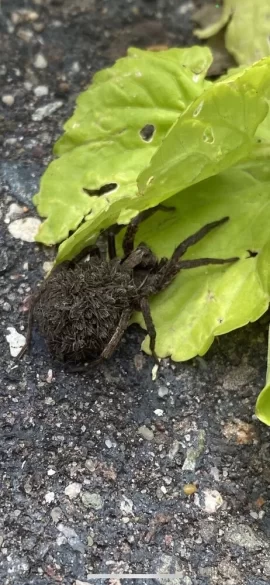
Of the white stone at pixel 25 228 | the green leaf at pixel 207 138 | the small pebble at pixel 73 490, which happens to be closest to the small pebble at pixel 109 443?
the small pebble at pixel 73 490

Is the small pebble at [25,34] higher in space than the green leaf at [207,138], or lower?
lower

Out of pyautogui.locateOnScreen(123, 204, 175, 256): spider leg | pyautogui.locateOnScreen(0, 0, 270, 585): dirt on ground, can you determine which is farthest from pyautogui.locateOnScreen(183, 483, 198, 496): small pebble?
pyautogui.locateOnScreen(123, 204, 175, 256): spider leg

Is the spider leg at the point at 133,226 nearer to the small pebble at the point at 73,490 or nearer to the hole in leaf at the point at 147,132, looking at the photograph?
the hole in leaf at the point at 147,132

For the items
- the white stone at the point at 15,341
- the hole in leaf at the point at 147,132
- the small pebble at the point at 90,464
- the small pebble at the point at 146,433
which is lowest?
the small pebble at the point at 90,464

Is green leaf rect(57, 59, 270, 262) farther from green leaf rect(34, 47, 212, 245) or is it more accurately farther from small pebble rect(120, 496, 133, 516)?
small pebble rect(120, 496, 133, 516)

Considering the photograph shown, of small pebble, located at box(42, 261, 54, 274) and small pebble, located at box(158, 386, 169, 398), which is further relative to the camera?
small pebble, located at box(42, 261, 54, 274)

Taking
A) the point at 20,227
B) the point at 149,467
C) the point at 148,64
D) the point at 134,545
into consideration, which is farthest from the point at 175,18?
→ the point at 134,545
